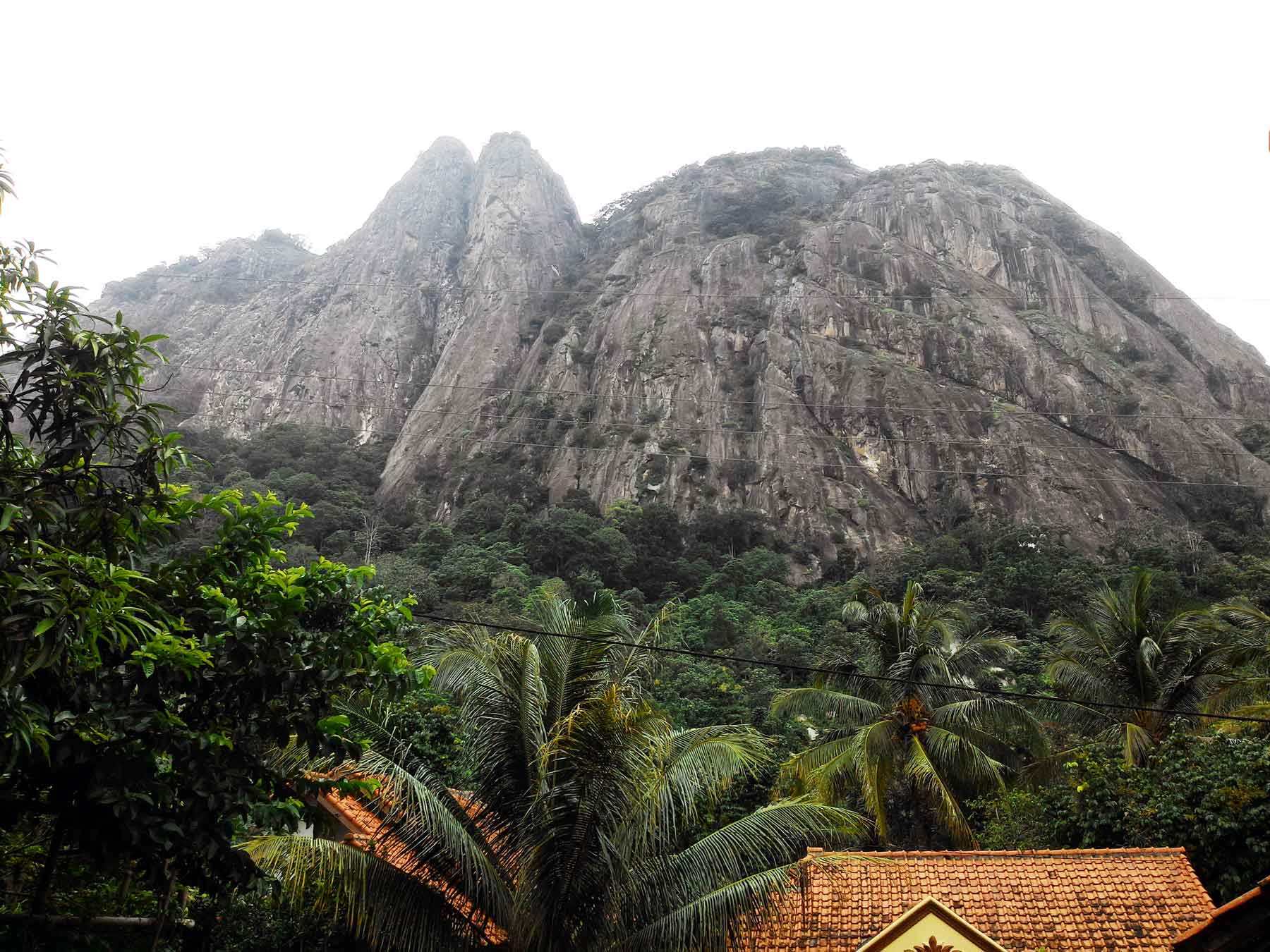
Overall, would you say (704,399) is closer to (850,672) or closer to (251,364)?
(251,364)

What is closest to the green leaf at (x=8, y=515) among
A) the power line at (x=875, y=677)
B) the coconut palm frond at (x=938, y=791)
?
the power line at (x=875, y=677)

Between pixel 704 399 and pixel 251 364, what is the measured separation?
37388 millimetres

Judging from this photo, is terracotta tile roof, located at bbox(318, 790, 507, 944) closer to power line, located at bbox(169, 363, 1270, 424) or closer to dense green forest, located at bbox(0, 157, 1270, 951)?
dense green forest, located at bbox(0, 157, 1270, 951)

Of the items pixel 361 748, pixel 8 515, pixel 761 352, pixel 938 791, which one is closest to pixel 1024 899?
pixel 938 791

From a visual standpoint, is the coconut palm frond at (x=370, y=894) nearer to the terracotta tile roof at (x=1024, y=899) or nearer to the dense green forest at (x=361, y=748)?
the dense green forest at (x=361, y=748)

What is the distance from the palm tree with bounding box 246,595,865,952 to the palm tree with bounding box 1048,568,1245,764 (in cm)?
1000

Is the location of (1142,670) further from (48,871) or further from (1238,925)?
(48,871)

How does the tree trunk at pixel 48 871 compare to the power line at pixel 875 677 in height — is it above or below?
below

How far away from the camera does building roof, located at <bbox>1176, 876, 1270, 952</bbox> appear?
19.1 ft

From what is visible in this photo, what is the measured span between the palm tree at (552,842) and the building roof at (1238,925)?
8.95 feet

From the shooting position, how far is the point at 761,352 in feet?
199

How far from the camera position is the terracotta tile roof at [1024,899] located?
11188 mm

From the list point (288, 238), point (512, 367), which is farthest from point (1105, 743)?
point (288, 238)

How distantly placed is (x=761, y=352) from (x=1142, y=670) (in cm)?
4586
